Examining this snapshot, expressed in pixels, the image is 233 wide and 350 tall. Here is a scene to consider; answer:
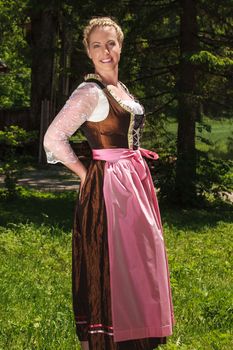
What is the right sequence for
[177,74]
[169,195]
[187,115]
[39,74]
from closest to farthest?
[187,115]
[177,74]
[169,195]
[39,74]

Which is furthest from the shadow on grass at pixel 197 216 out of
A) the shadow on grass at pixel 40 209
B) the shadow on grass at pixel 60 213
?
the shadow on grass at pixel 40 209

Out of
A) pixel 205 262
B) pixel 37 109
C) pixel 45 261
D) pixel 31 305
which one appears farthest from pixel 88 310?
pixel 37 109

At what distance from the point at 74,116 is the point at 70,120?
0.03m

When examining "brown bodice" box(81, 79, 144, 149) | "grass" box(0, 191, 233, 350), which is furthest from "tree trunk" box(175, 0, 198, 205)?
"brown bodice" box(81, 79, 144, 149)

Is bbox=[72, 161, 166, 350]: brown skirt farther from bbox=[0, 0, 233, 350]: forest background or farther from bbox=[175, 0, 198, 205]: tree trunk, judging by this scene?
bbox=[175, 0, 198, 205]: tree trunk

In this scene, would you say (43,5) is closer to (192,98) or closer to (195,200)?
(192,98)

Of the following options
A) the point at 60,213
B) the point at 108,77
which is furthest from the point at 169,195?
the point at 108,77

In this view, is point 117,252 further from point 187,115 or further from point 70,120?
point 187,115

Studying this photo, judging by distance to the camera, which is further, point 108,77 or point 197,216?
point 197,216

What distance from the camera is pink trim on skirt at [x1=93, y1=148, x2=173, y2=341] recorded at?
143 inches

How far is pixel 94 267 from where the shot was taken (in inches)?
144

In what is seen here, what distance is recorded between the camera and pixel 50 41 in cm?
2178

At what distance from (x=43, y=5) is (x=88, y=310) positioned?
11251 mm

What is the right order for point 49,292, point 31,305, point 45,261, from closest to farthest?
point 31,305, point 49,292, point 45,261
